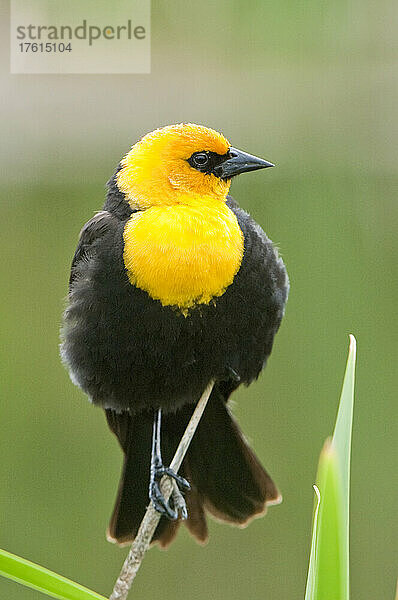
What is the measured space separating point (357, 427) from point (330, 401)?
0.45ft

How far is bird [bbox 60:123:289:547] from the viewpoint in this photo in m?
1.24

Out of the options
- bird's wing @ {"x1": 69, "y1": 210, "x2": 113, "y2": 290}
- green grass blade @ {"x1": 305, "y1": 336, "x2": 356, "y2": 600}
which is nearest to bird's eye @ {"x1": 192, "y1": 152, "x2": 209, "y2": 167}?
bird's wing @ {"x1": 69, "y1": 210, "x2": 113, "y2": 290}

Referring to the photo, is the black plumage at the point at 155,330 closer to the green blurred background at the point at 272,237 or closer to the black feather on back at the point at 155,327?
the black feather on back at the point at 155,327

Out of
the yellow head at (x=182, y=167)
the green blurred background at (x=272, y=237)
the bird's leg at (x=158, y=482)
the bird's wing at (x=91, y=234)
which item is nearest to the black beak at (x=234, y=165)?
the yellow head at (x=182, y=167)

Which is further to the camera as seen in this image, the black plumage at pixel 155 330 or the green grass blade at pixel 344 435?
the black plumage at pixel 155 330

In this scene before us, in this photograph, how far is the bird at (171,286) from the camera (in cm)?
124

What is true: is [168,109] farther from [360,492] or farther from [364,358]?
[360,492]

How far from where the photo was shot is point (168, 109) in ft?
8.61

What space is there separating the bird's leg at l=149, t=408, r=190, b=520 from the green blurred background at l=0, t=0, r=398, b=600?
3.76ft

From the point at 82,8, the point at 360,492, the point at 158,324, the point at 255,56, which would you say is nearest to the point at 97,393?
the point at 158,324

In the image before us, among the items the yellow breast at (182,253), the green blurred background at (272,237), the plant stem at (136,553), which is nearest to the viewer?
the plant stem at (136,553)

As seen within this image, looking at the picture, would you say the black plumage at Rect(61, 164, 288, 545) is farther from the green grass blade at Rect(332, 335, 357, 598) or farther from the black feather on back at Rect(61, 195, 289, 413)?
the green grass blade at Rect(332, 335, 357, 598)

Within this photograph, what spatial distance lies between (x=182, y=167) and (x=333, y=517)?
0.76 metres

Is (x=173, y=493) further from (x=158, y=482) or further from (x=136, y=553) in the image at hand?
(x=136, y=553)
